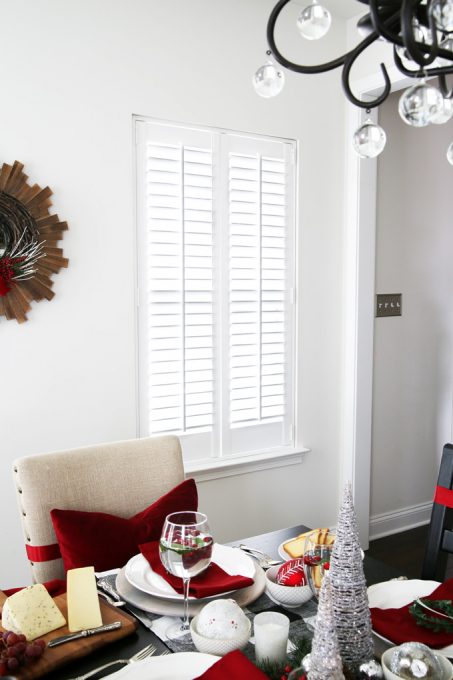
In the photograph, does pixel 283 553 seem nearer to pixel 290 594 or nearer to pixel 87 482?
pixel 290 594

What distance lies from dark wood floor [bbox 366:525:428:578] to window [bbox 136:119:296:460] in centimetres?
83

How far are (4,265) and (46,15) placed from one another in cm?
99

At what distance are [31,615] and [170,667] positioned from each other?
293 millimetres

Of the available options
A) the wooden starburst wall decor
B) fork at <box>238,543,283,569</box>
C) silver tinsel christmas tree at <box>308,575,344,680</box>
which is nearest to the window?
the wooden starburst wall decor

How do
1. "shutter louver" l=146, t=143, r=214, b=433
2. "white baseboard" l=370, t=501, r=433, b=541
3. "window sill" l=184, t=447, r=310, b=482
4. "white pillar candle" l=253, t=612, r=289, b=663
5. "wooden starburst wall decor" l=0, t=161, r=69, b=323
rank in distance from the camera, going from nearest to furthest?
"white pillar candle" l=253, t=612, r=289, b=663, "wooden starburst wall decor" l=0, t=161, r=69, b=323, "shutter louver" l=146, t=143, r=214, b=433, "window sill" l=184, t=447, r=310, b=482, "white baseboard" l=370, t=501, r=433, b=541

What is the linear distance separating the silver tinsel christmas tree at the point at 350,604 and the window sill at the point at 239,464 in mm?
1821

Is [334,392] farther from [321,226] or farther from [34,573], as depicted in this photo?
[34,573]

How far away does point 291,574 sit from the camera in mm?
1324

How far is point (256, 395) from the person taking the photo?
3045 millimetres

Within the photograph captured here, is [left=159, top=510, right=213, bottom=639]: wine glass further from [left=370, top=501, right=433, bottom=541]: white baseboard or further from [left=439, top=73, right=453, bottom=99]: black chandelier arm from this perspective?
[left=370, top=501, right=433, bottom=541]: white baseboard

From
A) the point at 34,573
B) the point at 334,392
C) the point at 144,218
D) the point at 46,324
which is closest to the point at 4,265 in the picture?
the point at 46,324

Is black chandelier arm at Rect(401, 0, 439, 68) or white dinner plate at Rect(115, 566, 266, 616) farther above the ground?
black chandelier arm at Rect(401, 0, 439, 68)

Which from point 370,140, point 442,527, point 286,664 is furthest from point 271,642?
point 370,140

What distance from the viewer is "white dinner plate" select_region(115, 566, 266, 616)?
4.13 ft
